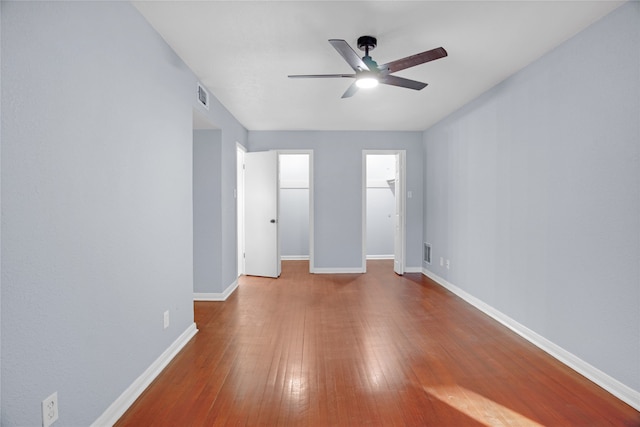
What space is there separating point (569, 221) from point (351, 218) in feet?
11.5

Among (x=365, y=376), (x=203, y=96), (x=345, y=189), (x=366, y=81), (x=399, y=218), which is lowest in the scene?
(x=365, y=376)

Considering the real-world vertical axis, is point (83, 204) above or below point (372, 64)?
below

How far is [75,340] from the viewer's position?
5.03 ft

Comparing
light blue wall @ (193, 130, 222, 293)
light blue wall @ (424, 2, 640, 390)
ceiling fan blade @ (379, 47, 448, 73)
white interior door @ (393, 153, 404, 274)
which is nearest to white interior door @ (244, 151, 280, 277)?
light blue wall @ (193, 130, 222, 293)

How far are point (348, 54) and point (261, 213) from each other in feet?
11.6

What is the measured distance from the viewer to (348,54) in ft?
7.36

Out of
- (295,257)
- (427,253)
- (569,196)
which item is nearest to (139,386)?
(569,196)

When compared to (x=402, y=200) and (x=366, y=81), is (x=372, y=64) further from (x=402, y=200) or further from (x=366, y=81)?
(x=402, y=200)

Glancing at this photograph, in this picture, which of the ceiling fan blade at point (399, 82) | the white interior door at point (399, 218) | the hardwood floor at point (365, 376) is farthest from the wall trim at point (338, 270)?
the ceiling fan blade at point (399, 82)

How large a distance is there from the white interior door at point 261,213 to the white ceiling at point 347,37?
5.17 ft

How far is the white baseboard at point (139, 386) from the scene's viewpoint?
1.76m

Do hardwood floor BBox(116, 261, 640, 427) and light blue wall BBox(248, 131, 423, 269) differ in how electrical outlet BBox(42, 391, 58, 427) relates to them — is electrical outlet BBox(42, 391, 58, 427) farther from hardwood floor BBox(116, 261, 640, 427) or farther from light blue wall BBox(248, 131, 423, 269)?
light blue wall BBox(248, 131, 423, 269)

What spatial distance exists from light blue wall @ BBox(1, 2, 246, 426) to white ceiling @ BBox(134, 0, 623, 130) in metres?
0.41

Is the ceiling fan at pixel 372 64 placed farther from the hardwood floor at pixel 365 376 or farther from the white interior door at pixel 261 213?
the white interior door at pixel 261 213
